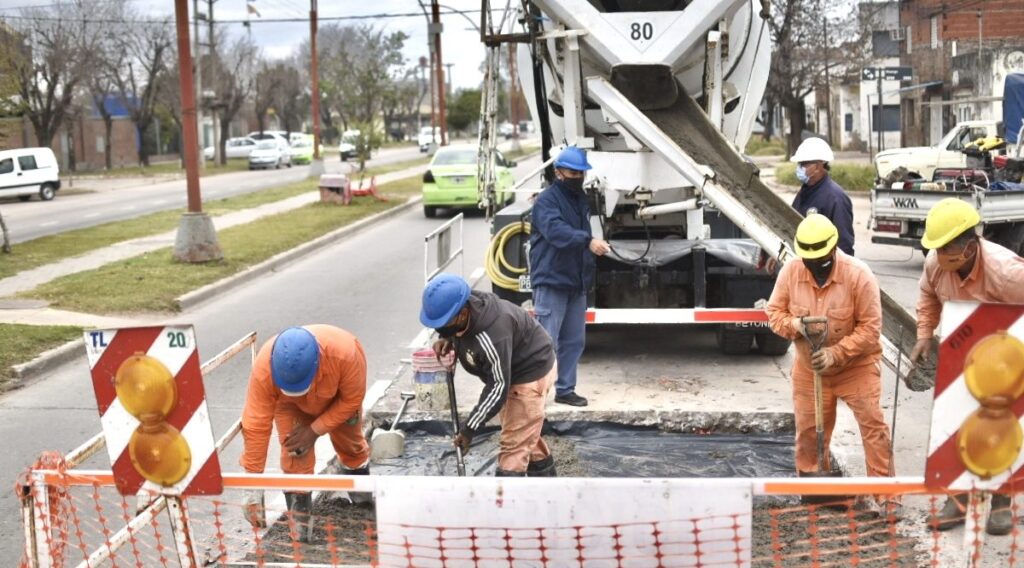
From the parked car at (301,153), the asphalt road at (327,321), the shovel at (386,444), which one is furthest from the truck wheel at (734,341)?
the parked car at (301,153)

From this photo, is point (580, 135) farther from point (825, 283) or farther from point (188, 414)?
point (188, 414)

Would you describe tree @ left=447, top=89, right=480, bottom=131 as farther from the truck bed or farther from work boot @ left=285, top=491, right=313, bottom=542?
work boot @ left=285, top=491, right=313, bottom=542

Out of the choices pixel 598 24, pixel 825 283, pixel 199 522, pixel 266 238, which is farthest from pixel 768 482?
pixel 266 238

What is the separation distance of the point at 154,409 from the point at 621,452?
4.03 m

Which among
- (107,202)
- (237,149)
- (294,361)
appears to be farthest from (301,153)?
(294,361)

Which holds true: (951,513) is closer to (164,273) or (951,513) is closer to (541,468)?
(541,468)

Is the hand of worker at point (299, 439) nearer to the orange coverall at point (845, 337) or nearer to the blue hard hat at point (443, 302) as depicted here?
the blue hard hat at point (443, 302)

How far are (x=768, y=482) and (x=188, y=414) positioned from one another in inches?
85.5

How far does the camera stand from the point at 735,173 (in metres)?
8.45

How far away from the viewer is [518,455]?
20.6ft

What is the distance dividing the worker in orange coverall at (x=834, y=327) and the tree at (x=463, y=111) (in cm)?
8432

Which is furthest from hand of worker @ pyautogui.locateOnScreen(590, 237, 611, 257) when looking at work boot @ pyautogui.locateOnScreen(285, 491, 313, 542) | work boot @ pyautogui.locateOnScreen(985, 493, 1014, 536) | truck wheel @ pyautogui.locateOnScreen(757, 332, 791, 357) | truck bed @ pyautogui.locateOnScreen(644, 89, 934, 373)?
work boot @ pyautogui.locateOnScreen(985, 493, 1014, 536)

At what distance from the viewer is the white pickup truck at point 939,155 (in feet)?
73.3

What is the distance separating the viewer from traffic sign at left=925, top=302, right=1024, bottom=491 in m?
3.79
